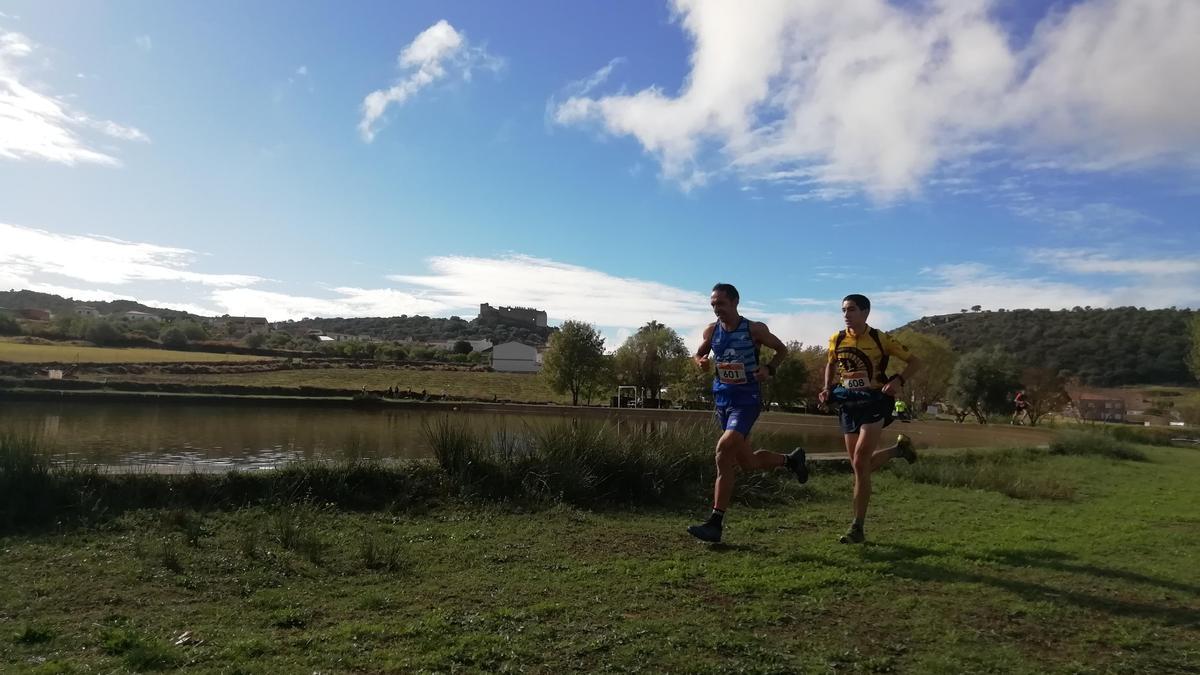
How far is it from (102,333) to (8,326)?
5.97 m

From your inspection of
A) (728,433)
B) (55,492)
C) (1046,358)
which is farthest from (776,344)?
(1046,358)

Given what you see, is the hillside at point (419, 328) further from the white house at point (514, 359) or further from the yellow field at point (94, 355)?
the yellow field at point (94, 355)

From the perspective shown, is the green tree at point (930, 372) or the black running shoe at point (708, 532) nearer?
the black running shoe at point (708, 532)

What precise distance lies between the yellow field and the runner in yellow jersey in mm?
47127

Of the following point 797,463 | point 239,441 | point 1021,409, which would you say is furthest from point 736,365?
point 1021,409

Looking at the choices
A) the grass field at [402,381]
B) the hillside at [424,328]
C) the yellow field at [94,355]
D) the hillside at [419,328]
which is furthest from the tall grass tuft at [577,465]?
the hillside at [424,328]

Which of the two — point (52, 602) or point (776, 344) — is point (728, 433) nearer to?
point (776, 344)

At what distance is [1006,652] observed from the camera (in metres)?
3.12

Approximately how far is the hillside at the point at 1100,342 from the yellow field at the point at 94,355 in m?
66.3

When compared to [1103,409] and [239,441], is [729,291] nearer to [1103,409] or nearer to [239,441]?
[239,441]

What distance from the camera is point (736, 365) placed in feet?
17.9

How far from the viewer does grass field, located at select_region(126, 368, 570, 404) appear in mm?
47375

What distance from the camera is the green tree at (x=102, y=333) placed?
193 ft

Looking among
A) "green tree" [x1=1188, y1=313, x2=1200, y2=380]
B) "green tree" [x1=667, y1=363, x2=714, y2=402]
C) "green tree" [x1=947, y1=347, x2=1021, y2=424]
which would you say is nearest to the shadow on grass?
"green tree" [x1=1188, y1=313, x2=1200, y2=380]
